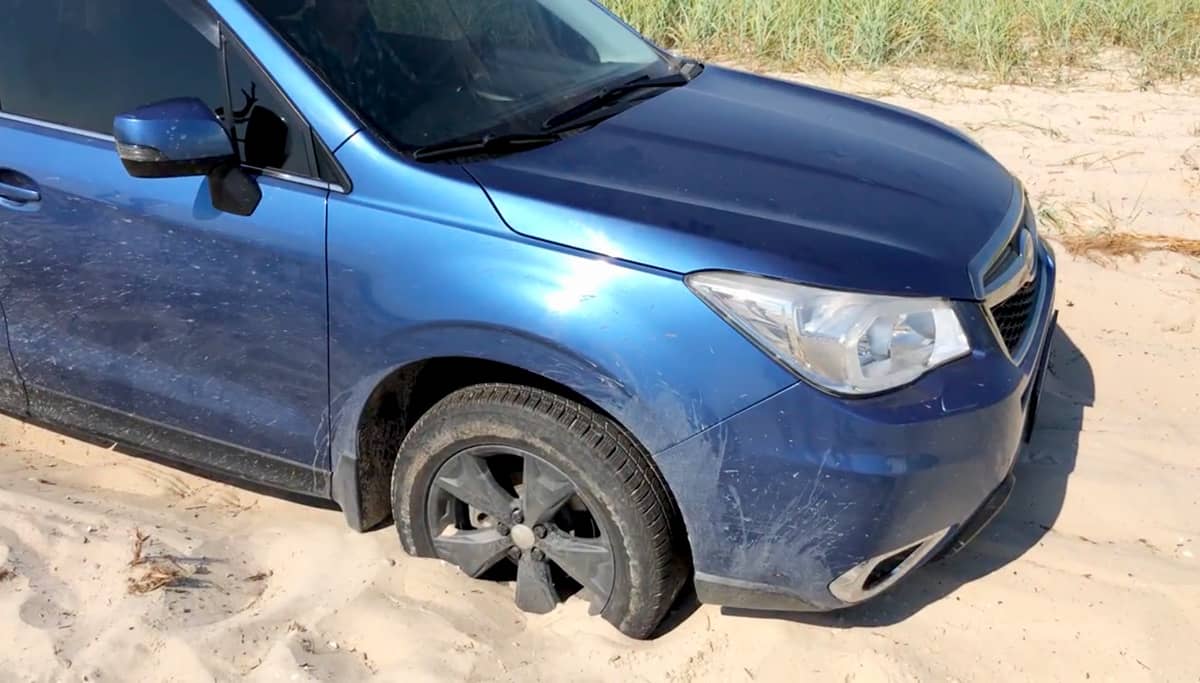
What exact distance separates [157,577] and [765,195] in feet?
5.96

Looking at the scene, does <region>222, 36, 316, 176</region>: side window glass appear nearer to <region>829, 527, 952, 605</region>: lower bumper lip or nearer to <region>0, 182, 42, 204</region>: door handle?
<region>0, 182, 42, 204</region>: door handle

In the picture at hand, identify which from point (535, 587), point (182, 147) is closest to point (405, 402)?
point (535, 587)

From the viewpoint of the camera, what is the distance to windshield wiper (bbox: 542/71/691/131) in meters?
2.97

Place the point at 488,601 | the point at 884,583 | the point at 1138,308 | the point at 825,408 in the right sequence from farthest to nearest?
the point at 1138,308 → the point at 488,601 → the point at 884,583 → the point at 825,408

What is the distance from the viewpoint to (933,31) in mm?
7078

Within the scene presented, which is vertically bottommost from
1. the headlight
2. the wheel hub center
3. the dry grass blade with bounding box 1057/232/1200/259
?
the dry grass blade with bounding box 1057/232/1200/259

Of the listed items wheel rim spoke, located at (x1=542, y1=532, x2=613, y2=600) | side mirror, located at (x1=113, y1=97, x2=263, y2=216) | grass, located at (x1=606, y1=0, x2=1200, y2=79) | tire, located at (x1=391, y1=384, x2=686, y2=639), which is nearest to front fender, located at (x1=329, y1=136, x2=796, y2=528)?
tire, located at (x1=391, y1=384, x2=686, y2=639)

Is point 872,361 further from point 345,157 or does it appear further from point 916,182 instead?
point 345,157

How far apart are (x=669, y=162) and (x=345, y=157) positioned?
75 centimetres

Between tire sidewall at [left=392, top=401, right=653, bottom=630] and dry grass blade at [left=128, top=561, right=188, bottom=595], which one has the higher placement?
tire sidewall at [left=392, top=401, right=653, bottom=630]

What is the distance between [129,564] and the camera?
3.09 metres

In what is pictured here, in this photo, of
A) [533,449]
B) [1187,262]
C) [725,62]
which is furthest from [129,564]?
[725,62]

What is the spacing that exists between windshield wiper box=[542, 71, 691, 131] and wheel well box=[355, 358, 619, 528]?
631 millimetres

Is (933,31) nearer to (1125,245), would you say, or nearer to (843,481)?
(1125,245)
